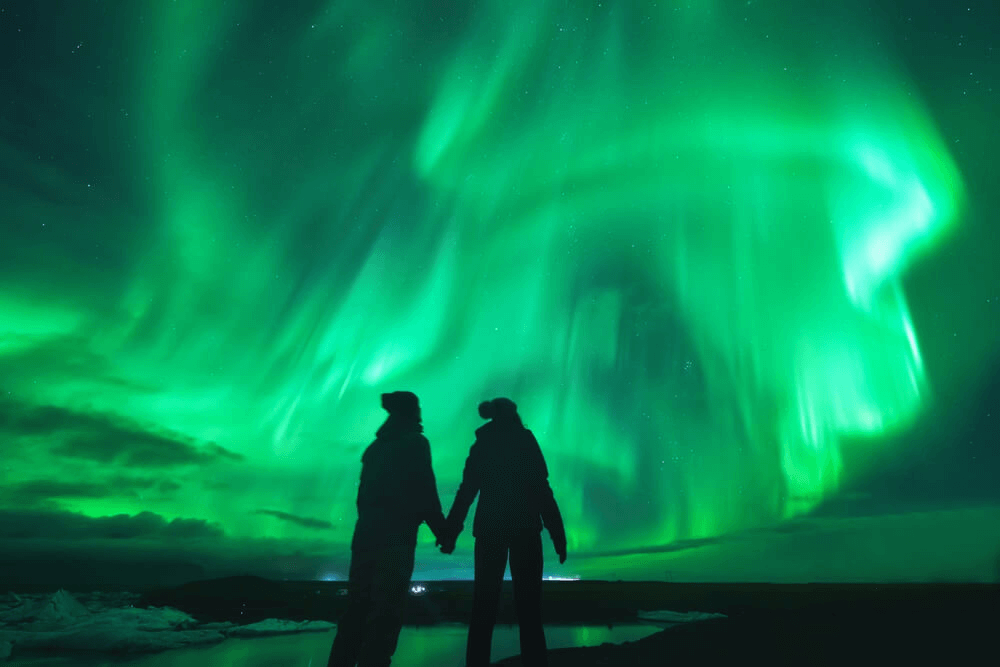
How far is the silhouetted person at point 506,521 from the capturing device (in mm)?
6480

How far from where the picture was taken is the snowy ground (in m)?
22.7

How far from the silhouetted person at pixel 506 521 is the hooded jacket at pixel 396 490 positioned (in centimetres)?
71

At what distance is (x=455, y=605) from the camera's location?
53.5 meters

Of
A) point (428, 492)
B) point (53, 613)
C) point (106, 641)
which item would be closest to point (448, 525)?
point (428, 492)

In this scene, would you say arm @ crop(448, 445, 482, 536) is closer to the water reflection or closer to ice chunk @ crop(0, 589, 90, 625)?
the water reflection

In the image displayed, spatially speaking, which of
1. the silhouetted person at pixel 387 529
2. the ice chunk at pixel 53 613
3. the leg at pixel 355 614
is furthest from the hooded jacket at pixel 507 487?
the ice chunk at pixel 53 613

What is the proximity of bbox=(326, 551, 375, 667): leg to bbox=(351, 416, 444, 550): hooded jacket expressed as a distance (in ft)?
0.51

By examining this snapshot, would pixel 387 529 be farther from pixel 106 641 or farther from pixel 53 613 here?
pixel 53 613

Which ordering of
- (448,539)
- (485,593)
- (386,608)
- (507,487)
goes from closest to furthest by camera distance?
(386,608) < (448,539) < (485,593) < (507,487)

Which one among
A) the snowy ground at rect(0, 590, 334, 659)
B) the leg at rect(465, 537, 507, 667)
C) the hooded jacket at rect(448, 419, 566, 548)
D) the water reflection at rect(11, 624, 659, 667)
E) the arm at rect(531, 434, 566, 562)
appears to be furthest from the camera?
the snowy ground at rect(0, 590, 334, 659)

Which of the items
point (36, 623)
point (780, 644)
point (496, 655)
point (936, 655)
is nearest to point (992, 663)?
point (936, 655)

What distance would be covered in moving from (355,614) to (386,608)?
0.33 meters

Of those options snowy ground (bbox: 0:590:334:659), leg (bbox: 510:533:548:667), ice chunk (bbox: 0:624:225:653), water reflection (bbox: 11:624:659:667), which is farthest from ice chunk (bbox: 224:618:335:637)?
leg (bbox: 510:533:548:667)

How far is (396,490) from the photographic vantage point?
19.1ft
